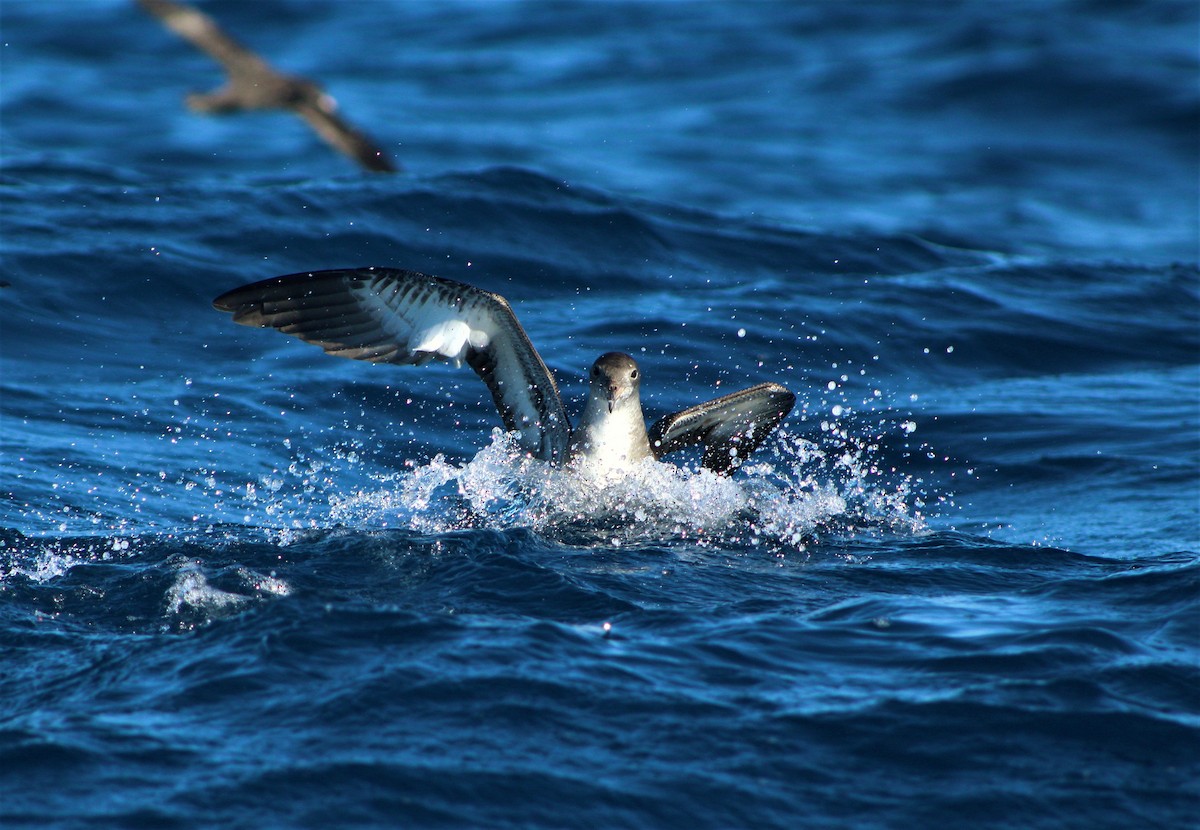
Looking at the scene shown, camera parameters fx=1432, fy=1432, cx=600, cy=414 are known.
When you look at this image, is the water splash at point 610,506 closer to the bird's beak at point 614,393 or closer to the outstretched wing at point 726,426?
the outstretched wing at point 726,426

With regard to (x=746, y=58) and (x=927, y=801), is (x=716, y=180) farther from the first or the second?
(x=927, y=801)

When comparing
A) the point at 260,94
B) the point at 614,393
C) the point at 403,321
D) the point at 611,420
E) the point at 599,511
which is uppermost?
the point at 260,94

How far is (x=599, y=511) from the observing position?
7730 mm

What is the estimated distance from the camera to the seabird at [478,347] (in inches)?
295

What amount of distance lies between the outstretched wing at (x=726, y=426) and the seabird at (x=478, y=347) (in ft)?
0.03

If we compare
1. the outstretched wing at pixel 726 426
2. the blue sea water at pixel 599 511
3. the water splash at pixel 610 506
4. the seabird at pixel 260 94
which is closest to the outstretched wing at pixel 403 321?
the water splash at pixel 610 506

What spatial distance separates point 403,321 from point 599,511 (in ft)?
4.84

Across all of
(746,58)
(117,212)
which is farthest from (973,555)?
(746,58)

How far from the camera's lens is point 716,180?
20047mm

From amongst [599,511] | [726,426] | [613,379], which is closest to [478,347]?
[613,379]

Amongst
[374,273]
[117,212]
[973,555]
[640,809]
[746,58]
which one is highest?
[746,58]

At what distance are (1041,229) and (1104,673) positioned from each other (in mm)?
14294

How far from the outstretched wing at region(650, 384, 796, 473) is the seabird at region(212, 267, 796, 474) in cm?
1

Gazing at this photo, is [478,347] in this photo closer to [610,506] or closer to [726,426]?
[610,506]
